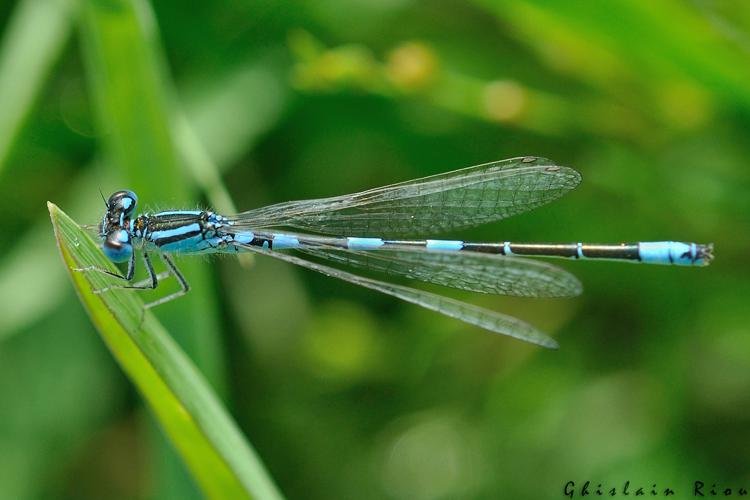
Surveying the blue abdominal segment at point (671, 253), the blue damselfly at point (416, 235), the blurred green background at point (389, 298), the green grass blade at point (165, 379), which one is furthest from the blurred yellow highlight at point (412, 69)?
the green grass blade at point (165, 379)

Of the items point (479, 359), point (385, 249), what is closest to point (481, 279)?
point (385, 249)

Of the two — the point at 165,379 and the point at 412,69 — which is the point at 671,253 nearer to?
the point at 412,69

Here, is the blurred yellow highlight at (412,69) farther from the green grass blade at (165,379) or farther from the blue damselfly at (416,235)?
the green grass blade at (165,379)

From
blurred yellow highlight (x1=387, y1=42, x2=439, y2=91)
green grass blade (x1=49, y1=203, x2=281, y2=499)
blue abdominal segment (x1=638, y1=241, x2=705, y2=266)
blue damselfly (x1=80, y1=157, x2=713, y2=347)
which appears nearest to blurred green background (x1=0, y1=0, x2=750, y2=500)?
blurred yellow highlight (x1=387, y1=42, x2=439, y2=91)

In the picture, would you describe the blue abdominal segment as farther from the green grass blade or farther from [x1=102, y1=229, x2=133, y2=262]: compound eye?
[x1=102, y1=229, x2=133, y2=262]: compound eye

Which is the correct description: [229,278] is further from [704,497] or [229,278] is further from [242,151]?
[704,497]

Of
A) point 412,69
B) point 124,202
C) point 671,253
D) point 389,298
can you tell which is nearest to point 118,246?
point 124,202
